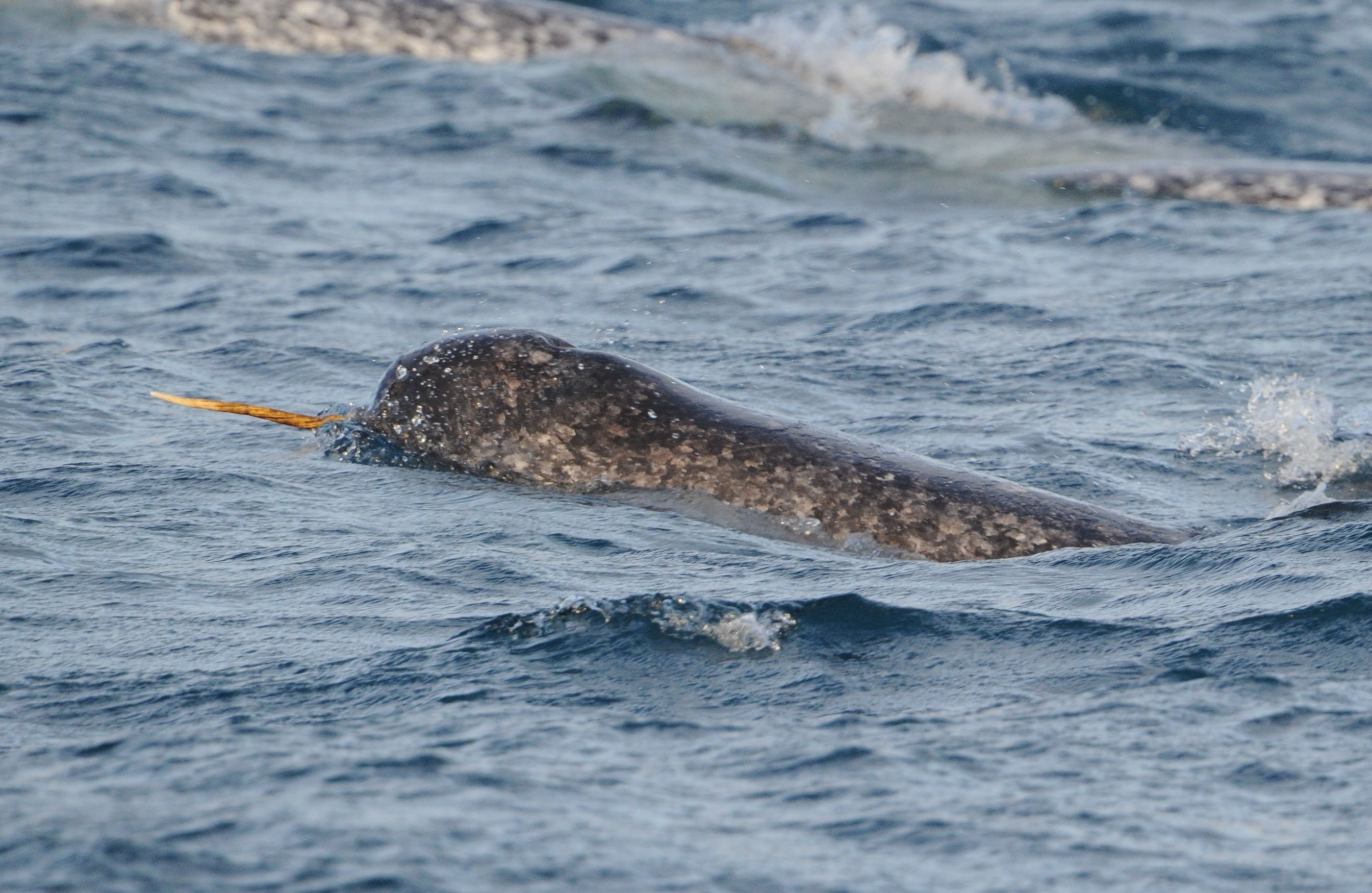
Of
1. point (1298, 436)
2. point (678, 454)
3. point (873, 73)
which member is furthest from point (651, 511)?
point (873, 73)

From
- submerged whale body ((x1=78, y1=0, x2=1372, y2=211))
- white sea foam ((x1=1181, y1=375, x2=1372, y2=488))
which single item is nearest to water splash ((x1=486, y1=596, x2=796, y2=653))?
white sea foam ((x1=1181, y1=375, x2=1372, y2=488))

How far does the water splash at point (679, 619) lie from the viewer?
647cm

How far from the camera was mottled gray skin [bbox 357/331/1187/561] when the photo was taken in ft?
26.5

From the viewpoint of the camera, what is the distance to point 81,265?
13.3m

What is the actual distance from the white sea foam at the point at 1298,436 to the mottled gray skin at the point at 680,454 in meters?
1.68

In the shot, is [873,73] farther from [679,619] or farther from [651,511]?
[679,619]

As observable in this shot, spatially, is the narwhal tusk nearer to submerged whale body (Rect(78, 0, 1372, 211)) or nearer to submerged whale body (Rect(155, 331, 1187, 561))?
submerged whale body (Rect(155, 331, 1187, 561))

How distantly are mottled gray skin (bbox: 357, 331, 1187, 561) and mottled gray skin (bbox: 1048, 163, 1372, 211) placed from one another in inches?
355

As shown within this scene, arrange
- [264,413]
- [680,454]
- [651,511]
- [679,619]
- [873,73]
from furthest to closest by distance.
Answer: [873,73] < [264,413] < [680,454] < [651,511] < [679,619]

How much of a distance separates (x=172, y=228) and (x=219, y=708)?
9342mm

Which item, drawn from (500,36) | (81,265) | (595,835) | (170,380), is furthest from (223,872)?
(500,36)

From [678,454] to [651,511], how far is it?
35cm

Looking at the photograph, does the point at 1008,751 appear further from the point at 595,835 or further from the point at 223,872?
the point at 223,872

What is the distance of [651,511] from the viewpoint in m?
8.22
